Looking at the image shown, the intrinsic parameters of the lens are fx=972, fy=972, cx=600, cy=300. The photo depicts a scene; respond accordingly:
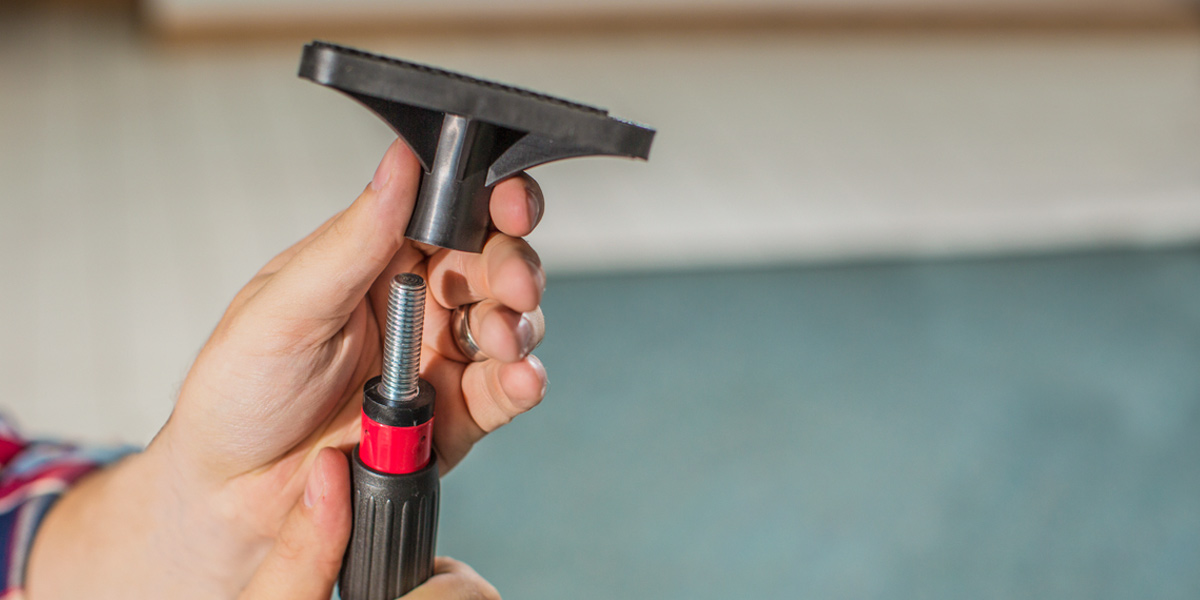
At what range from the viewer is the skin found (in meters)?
0.55

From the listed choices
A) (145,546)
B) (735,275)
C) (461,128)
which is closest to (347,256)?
(461,128)

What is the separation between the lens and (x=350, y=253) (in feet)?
1.80

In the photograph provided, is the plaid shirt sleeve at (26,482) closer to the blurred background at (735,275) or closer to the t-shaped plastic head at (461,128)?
the blurred background at (735,275)

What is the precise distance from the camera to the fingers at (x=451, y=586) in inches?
23.2

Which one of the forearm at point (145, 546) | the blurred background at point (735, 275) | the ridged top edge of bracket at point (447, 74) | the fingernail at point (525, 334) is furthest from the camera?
the blurred background at point (735, 275)

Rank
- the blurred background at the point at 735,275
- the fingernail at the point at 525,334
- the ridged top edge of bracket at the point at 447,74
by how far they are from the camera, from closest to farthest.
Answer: the ridged top edge of bracket at the point at 447,74
the fingernail at the point at 525,334
the blurred background at the point at 735,275

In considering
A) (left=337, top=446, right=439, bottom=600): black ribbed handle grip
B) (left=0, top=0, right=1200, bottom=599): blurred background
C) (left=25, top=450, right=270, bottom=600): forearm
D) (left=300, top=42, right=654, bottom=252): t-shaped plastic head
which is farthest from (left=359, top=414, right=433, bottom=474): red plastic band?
(left=0, top=0, right=1200, bottom=599): blurred background

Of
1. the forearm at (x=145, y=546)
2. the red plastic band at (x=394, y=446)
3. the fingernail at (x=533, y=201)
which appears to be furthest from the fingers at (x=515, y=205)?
the forearm at (x=145, y=546)

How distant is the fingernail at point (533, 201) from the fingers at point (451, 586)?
0.23m

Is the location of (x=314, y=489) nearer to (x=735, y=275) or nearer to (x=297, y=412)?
(x=297, y=412)

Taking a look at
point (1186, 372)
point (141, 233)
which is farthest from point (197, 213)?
point (1186, 372)

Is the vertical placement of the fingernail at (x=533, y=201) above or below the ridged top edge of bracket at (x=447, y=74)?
below

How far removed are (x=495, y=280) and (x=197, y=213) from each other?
6.39 ft

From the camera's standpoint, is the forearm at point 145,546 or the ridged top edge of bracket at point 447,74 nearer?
the ridged top edge of bracket at point 447,74
